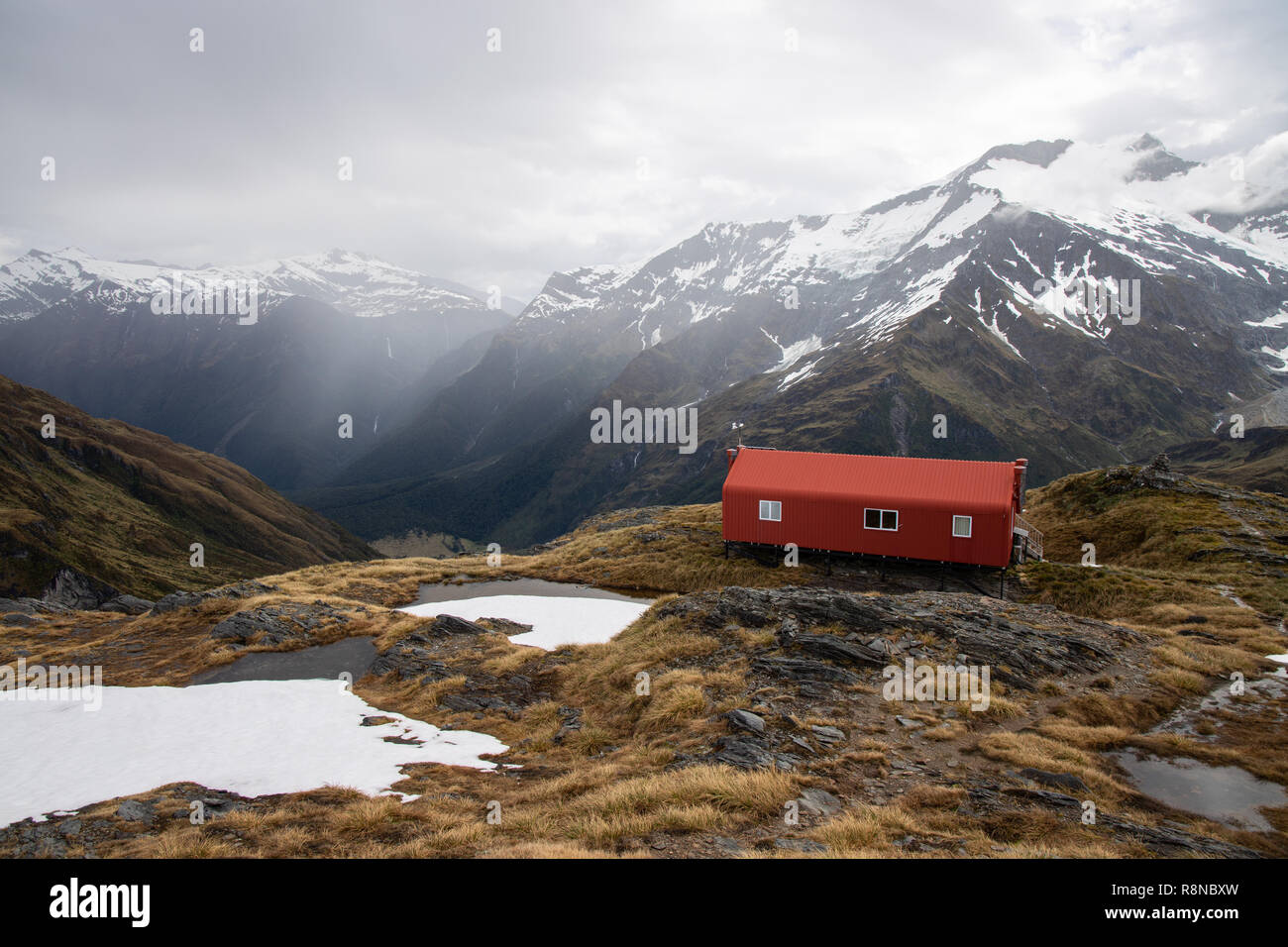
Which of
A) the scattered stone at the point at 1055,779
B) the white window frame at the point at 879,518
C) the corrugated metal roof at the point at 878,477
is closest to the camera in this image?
the scattered stone at the point at 1055,779

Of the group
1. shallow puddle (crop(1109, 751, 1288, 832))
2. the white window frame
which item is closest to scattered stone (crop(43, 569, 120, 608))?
the white window frame

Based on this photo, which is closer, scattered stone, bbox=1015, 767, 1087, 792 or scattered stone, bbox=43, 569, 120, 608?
scattered stone, bbox=1015, 767, 1087, 792

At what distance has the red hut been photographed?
3838cm

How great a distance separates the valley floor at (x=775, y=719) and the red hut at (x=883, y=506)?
268 cm

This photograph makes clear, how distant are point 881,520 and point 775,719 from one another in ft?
90.5

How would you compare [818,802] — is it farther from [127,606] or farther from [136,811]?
[127,606]

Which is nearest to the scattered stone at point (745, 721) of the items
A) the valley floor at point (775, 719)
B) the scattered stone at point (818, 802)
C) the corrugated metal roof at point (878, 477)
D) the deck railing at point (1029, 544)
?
the valley floor at point (775, 719)

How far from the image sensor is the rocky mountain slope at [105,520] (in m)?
112

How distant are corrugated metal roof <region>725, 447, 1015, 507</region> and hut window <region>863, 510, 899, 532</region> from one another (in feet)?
2.88

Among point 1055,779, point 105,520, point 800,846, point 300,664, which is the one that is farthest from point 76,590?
point 1055,779

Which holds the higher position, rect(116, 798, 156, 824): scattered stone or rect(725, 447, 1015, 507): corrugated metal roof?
rect(725, 447, 1015, 507): corrugated metal roof

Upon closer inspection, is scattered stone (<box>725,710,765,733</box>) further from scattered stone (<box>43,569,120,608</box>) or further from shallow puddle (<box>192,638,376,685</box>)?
scattered stone (<box>43,569,120,608</box>)

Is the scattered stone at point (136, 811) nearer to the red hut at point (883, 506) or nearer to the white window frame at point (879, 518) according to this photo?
the red hut at point (883, 506)

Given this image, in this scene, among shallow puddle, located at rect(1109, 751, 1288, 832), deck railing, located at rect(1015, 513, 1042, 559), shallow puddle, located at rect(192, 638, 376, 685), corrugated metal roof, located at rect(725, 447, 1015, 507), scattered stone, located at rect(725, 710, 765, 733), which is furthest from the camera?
deck railing, located at rect(1015, 513, 1042, 559)
